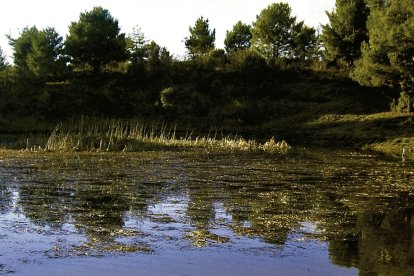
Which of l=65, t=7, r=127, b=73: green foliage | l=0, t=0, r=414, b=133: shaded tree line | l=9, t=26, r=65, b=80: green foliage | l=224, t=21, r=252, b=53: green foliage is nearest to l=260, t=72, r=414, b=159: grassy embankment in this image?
l=0, t=0, r=414, b=133: shaded tree line

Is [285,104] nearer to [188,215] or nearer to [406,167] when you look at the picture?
[406,167]

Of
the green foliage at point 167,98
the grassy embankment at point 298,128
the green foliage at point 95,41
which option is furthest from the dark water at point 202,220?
the green foliage at point 95,41

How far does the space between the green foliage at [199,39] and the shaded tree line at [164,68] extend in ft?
16.5

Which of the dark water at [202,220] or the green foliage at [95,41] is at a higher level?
the green foliage at [95,41]

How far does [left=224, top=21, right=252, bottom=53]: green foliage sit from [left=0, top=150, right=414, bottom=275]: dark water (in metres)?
48.9

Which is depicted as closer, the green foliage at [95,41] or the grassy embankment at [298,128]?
the grassy embankment at [298,128]

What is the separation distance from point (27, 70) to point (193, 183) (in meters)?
42.2

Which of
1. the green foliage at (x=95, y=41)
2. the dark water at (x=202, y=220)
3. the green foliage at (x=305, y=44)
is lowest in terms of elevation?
the dark water at (x=202, y=220)

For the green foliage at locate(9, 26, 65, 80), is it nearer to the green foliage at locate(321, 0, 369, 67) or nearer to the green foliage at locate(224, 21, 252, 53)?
the green foliage at locate(224, 21, 252, 53)

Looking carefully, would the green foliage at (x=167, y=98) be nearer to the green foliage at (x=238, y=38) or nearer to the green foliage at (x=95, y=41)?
the green foliage at (x=95, y=41)

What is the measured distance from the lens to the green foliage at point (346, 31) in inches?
1919

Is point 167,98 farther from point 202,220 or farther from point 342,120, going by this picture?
point 202,220

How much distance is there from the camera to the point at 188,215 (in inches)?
445

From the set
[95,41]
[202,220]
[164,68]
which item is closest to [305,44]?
[164,68]
